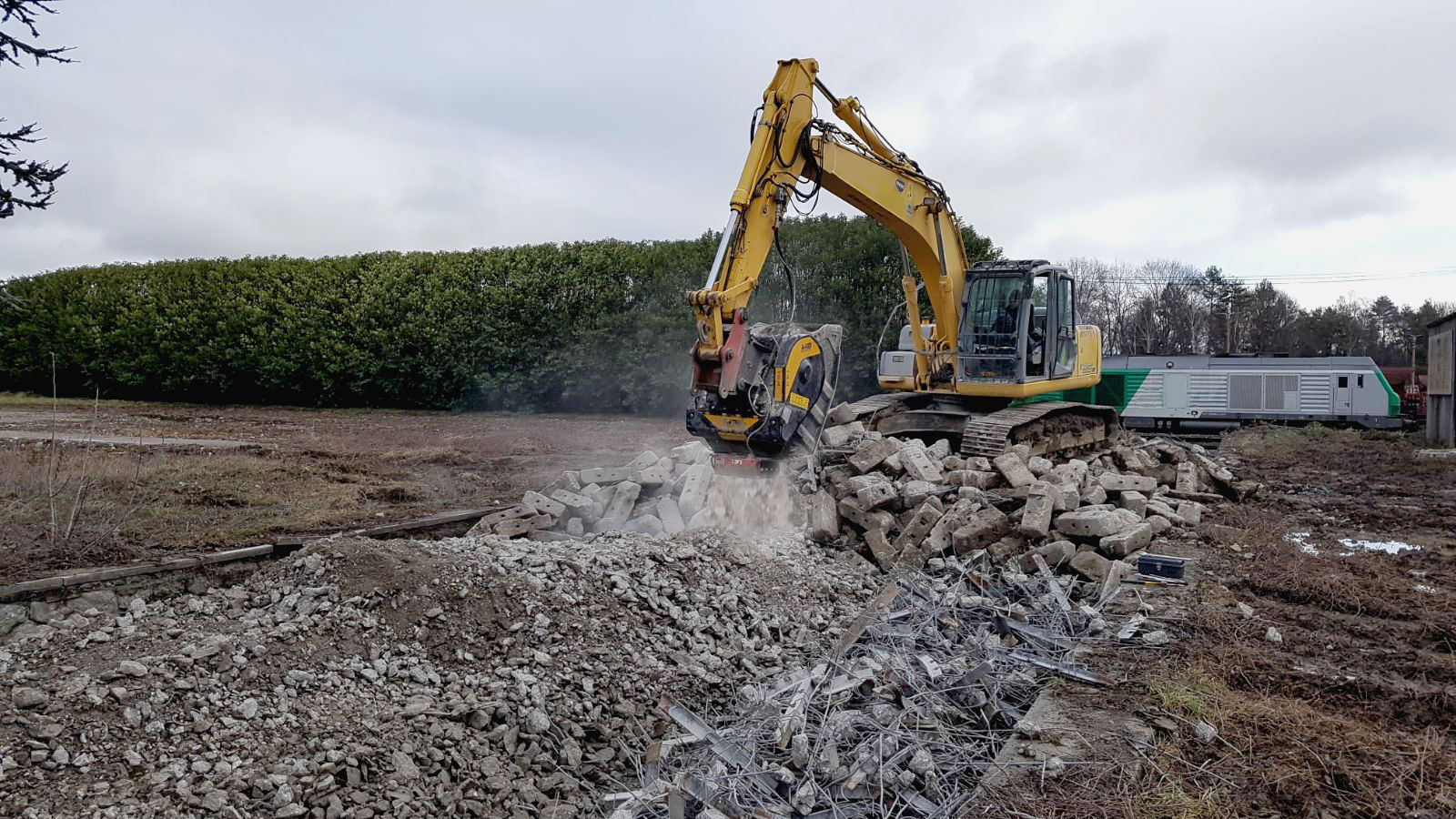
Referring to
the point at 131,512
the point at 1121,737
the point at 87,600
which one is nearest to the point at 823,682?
the point at 1121,737

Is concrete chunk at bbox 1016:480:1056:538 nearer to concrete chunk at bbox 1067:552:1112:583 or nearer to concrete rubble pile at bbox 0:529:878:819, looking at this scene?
concrete chunk at bbox 1067:552:1112:583

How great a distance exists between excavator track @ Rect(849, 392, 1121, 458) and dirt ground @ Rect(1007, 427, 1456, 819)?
2.30m

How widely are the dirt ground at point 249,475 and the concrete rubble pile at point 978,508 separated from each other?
3.46 m

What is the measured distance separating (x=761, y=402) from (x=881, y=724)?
11.1 ft

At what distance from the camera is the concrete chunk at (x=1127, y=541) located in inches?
270

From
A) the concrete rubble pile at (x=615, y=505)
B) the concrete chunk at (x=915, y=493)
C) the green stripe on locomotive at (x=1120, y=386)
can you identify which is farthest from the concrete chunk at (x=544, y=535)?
the green stripe on locomotive at (x=1120, y=386)

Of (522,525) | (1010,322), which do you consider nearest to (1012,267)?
(1010,322)

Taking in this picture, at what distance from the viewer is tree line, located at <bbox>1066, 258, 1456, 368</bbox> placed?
42500mm

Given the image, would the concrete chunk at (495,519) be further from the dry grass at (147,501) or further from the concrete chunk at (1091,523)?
the concrete chunk at (1091,523)

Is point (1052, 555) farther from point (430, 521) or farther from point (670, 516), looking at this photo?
point (430, 521)

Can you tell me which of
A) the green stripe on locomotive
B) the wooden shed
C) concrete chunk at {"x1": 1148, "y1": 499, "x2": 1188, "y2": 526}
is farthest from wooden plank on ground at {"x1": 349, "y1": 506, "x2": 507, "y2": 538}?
the wooden shed

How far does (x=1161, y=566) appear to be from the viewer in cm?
647

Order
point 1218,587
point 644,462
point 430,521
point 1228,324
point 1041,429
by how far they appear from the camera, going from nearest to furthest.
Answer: point 1218,587 → point 430,521 → point 644,462 → point 1041,429 → point 1228,324

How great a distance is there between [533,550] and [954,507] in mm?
3517
